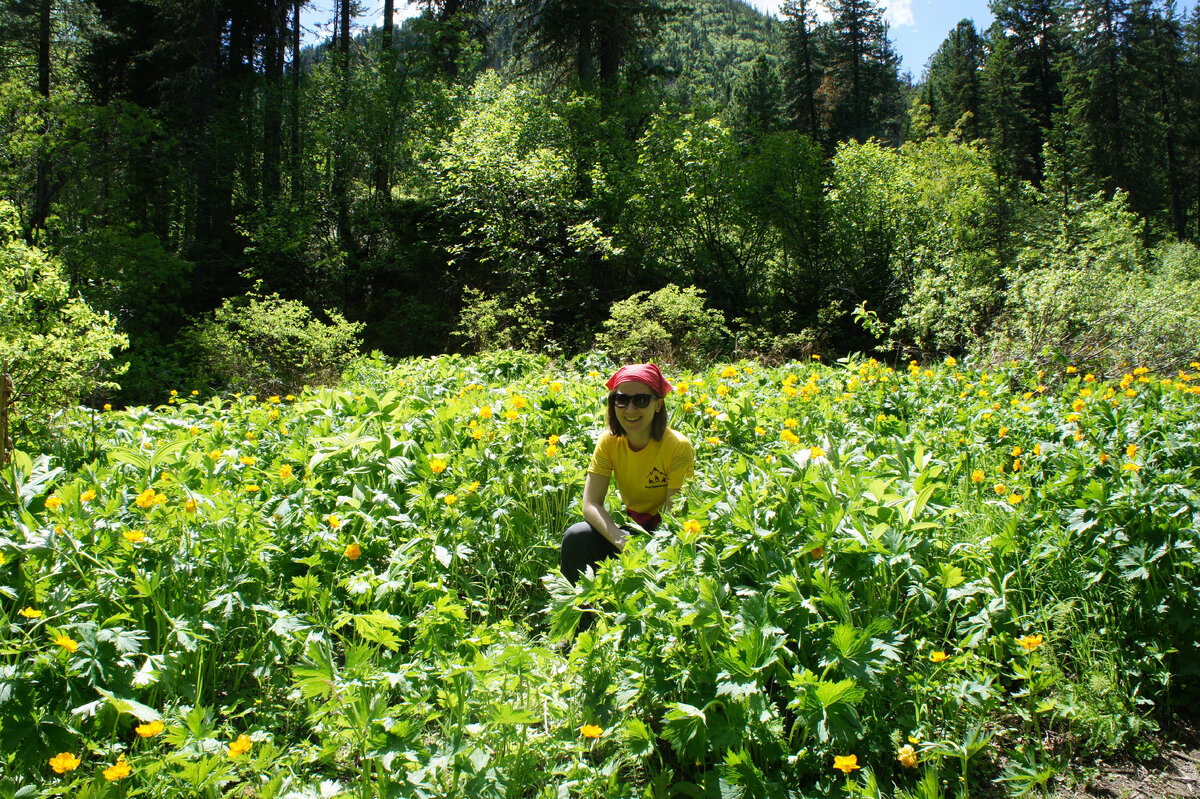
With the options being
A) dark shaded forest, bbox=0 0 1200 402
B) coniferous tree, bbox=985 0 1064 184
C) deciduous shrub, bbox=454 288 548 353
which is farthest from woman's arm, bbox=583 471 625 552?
coniferous tree, bbox=985 0 1064 184

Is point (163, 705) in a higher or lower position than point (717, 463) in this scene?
lower

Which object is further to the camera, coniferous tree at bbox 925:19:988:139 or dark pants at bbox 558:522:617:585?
coniferous tree at bbox 925:19:988:139

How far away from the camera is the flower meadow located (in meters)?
1.97

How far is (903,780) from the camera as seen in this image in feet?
6.89

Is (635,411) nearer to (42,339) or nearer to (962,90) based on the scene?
(42,339)

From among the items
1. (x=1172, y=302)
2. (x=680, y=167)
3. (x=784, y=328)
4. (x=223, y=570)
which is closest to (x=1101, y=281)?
(x=1172, y=302)

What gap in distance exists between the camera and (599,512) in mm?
2996

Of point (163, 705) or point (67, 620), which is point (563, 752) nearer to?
point (163, 705)

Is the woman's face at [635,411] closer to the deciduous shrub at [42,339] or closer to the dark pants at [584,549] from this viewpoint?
the dark pants at [584,549]

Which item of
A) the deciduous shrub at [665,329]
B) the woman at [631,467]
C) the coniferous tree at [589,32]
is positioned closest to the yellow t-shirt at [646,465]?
the woman at [631,467]

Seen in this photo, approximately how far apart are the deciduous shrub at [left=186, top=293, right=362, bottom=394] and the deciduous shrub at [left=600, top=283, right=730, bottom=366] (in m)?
4.04

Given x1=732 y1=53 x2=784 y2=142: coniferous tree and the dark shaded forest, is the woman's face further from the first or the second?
x1=732 y1=53 x2=784 y2=142: coniferous tree

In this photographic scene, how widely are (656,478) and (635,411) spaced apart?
1.12ft

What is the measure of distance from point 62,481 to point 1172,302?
11.6 m
